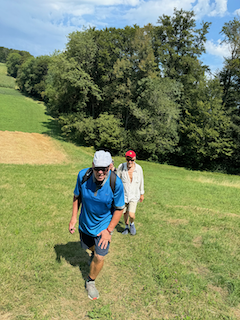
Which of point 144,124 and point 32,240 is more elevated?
point 144,124

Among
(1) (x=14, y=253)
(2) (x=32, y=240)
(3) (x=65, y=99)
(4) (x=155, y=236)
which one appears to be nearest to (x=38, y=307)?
(1) (x=14, y=253)

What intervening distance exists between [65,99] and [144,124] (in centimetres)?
1269

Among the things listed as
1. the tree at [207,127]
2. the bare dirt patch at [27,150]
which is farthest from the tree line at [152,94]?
the bare dirt patch at [27,150]

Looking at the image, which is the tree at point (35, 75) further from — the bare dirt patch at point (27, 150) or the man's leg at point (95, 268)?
the man's leg at point (95, 268)

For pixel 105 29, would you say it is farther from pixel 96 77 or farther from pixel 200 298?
pixel 200 298

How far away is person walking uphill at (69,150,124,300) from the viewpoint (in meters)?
3.28

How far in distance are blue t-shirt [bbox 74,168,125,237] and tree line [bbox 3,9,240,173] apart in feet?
84.3

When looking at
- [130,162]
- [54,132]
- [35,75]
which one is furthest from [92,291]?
[35,75]

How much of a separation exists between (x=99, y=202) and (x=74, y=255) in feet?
7.68

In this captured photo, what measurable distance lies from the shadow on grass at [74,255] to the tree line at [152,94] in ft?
80.2

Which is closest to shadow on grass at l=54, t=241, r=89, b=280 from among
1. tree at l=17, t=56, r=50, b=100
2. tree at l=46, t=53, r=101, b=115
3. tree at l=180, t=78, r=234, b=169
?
tree at l=46, t=53, r=101, b=115

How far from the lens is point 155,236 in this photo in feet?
20.4

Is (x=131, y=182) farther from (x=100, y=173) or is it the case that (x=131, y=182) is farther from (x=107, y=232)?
(x=100, y=173)

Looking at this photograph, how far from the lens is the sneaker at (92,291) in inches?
148
